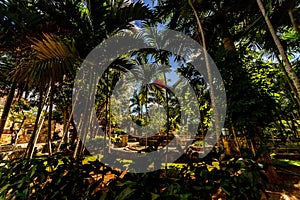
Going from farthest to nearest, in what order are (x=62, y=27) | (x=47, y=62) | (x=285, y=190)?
1. (x=285, y=190)
2. (x=62, y=27)
3. (x=47, y=62)

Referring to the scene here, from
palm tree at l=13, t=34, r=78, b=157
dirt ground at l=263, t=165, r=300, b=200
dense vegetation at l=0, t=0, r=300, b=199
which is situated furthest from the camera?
dirt ground at l=263, t=165, r=300, b=200

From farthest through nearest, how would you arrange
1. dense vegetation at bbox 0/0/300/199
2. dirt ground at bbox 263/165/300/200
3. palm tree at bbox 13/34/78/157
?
dirt ground at bbox 263/165/300/200
palm tree at bbox 13/34/78/157
dense vegetation at bbox 0/0/300/199

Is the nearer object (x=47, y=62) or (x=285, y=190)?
(x=47, y=62)

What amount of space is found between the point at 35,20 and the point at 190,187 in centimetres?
315

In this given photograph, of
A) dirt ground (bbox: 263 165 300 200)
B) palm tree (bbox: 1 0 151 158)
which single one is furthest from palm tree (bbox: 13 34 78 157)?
dirt ground (bbox: 263 165 300 200)

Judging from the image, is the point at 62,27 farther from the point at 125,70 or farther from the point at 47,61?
the point at 125,70

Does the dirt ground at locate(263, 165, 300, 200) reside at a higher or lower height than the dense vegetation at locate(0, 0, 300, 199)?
lower

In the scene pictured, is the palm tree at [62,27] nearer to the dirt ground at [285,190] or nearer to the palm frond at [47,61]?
the palm frond at [47,61]

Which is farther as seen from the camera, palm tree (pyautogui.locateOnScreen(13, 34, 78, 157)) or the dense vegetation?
palm tree (pyautogui.locateOnScreen(13, 34, 78, 157))

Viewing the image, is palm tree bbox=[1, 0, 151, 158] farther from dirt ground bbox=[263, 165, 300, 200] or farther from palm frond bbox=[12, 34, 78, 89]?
dirt ground bbox=[263, 165, 300, 200]

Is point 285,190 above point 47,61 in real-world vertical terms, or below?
below

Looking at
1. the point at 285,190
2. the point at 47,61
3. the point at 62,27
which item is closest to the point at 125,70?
the point at 62,27

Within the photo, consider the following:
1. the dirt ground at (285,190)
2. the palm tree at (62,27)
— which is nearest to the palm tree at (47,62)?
the palm tree at (62,27)

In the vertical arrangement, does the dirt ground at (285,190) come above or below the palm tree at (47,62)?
below
